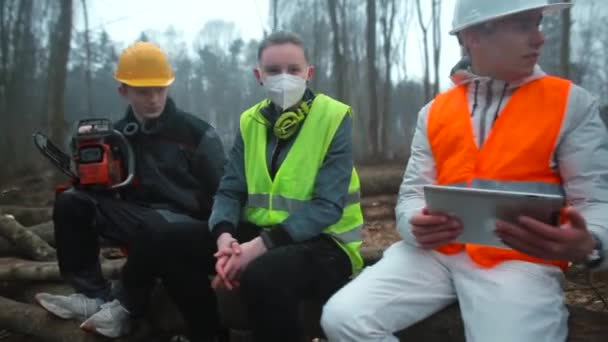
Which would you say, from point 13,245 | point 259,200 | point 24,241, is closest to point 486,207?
point 259,200

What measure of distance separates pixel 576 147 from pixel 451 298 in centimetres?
59

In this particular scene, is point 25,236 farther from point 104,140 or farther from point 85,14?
point 85,14

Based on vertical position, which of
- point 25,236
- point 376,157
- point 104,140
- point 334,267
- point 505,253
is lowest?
point 376,157

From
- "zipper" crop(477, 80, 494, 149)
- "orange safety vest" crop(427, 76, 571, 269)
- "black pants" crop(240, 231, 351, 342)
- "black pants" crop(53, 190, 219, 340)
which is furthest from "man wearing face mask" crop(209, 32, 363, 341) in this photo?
"zipper" crop(477, 80, 494, 149)

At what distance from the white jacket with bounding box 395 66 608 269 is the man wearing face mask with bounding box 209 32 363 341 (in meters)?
0.32

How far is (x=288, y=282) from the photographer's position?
194 cm

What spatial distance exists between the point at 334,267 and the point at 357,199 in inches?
12.8

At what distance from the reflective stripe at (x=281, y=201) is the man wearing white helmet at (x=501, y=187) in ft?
1.21

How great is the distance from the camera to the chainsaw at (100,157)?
258cm

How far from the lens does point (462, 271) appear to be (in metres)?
1.76

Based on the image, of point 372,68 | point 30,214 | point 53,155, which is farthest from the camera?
point 372,68

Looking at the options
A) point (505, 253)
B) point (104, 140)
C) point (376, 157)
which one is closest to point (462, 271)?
point (505, 253)

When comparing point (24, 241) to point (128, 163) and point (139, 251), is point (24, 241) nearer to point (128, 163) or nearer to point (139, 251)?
point (128, 163)

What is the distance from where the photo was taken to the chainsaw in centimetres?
258
